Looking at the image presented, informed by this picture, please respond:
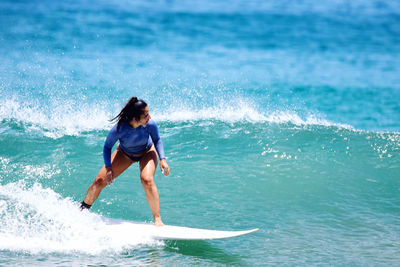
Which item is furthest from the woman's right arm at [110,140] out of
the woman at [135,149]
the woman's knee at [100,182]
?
the woman's knee at [100,182]

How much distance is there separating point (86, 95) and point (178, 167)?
7890mm

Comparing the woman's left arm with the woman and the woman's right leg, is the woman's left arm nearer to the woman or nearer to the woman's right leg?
the woman

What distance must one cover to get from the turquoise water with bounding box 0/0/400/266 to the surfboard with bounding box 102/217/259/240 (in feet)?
0.37

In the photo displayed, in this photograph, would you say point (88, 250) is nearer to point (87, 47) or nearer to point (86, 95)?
point (86, 95)

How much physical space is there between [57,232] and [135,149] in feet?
3.70

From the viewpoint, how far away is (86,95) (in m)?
14.6

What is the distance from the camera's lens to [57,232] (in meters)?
4.86

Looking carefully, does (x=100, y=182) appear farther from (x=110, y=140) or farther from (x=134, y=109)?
(x=134, y=109)

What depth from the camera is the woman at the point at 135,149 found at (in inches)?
190

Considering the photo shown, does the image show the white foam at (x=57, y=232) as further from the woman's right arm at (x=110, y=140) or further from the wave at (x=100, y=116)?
the wave at (x=100, y=116)

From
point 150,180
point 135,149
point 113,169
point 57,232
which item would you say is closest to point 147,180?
point 150,180

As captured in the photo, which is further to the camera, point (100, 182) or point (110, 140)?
point (100, 182)

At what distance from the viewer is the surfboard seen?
4.79 metres

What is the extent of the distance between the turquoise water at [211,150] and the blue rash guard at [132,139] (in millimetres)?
783
